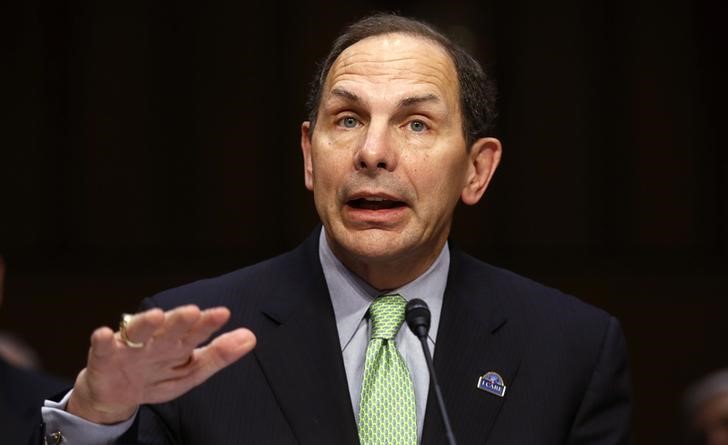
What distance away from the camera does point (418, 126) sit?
2.72 m

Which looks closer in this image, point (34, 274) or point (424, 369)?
point (424, 369)

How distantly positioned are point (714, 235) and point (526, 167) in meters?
0.94

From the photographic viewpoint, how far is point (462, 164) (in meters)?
2.83

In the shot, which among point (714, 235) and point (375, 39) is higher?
point (375, 39)

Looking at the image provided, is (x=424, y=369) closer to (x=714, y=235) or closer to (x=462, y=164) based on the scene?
(x=462, y=164)

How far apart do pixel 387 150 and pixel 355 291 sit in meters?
0.35

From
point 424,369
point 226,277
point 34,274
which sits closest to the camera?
point 424,369

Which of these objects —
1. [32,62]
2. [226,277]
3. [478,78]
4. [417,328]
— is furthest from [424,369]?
[32,62]

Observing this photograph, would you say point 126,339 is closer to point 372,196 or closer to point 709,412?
point 372,196

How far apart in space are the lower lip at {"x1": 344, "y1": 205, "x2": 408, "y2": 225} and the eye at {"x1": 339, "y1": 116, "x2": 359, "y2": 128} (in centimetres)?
19

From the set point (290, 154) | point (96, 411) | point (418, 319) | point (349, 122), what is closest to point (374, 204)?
point (349, 122)

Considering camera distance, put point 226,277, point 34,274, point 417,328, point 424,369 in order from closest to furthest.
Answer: point 417,328 < point 424,369 < point 226,277 < point 34,274

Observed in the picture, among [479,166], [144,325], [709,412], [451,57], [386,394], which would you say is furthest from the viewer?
[709,412]

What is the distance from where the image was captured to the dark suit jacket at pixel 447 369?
2.51 metres
